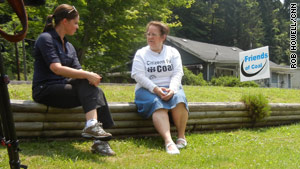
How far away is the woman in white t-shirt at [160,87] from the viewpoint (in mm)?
3599

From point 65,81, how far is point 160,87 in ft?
4.05

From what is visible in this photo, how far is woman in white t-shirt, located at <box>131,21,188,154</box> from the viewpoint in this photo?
3.60 m

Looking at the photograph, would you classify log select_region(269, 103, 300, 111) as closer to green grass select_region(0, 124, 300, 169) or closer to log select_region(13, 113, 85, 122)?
green grass select_region(0, 124, 300, 169)

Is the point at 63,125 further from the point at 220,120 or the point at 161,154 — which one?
the point at 220,120

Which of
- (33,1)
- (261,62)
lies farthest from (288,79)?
(33,1)

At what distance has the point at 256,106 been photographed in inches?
209

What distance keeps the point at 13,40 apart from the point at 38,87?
1481 mm

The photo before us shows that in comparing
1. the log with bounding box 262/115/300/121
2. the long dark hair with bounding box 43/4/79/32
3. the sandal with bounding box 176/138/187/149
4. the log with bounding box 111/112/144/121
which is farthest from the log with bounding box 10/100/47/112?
the log with bounding box 262/115/300/121

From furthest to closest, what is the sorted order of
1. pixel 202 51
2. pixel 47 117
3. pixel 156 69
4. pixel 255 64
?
pixel 202 51 < pixel 255 64 < pixel 156 69 < pixel 47 117

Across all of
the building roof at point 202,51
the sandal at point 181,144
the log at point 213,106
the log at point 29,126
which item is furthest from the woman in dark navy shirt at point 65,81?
the building roof at point 202,51

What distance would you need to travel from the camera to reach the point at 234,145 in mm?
3902

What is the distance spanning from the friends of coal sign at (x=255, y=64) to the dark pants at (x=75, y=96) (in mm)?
10684

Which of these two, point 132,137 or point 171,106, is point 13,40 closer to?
point 171,106

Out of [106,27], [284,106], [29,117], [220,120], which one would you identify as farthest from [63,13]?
[106,27]
